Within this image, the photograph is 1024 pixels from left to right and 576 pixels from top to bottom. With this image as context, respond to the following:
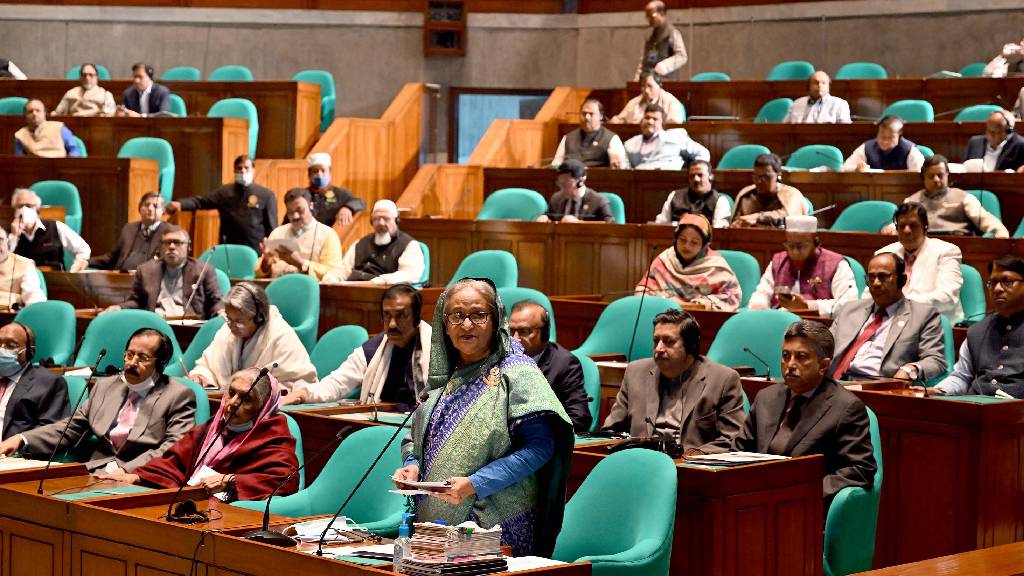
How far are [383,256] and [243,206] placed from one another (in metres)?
1.40

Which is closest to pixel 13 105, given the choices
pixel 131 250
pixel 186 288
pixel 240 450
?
pixel 131 250

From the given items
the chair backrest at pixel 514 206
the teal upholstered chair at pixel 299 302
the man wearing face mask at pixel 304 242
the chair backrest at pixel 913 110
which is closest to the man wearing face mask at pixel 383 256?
the man wearing face mask at pixel 304 242

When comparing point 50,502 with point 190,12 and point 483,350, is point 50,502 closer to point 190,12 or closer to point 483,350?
point 483,350

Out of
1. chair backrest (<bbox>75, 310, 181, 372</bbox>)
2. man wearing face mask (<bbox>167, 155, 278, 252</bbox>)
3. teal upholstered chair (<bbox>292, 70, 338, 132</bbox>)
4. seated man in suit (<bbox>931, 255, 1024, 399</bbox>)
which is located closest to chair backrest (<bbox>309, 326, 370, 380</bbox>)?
chair backrest (<bbox>75, 310, 181, 372</bbox>)

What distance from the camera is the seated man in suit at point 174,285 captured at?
250 inches

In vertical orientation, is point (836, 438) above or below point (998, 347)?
below

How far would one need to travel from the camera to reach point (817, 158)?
7.89 meters

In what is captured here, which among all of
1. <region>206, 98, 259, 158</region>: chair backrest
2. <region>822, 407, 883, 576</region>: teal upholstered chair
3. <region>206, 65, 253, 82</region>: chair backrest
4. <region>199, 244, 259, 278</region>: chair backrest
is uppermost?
<region>206, 65, 253, 82</region>: chair backrest

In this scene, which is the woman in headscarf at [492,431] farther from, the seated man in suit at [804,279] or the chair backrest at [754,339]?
the seated man in suit at [804,279]

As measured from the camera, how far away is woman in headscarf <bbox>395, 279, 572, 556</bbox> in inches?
108

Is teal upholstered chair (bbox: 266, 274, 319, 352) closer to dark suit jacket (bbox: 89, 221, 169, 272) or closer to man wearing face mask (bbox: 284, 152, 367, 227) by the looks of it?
dark suit jacket (bbox: 89, 221, 169, 272)

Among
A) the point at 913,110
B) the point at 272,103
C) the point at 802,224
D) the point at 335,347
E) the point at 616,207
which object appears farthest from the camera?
the point at 272,103

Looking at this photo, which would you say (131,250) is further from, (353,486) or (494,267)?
(353,486)

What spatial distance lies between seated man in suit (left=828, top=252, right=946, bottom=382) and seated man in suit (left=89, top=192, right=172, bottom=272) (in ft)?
11.6
